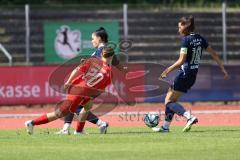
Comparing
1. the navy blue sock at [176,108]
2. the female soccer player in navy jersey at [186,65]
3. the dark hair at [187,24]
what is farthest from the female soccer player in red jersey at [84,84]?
the dark hair at [187,24]

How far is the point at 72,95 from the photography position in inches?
599

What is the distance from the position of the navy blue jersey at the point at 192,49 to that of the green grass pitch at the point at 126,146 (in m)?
1.29

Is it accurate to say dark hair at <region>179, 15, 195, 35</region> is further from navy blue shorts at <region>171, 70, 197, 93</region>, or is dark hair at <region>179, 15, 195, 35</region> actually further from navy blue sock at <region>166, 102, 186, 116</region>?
navy blue sock at <region>166, 102, 186, 116</region>

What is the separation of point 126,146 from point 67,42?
66.4 ft

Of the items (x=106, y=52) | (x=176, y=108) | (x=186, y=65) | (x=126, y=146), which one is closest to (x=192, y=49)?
(x=186, y=65)

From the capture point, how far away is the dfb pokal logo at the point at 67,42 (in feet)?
107

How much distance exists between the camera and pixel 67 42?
32.8 metres

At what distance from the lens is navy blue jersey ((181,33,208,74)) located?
15.5 meters

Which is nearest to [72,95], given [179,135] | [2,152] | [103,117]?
[179,135]

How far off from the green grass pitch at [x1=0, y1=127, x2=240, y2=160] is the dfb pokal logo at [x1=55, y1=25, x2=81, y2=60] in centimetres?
1716

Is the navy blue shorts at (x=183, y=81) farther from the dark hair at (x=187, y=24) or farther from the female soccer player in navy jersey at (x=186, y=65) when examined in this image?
the dark hair at (x=187, y=24)

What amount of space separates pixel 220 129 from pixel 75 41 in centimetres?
1685

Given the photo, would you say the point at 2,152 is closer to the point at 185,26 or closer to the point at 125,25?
the point at 185,26

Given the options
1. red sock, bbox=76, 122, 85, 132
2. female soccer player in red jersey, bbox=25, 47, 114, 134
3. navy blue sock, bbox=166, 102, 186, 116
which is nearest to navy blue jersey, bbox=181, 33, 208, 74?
navy blue sock, bbox=166, 102, 186, 116
